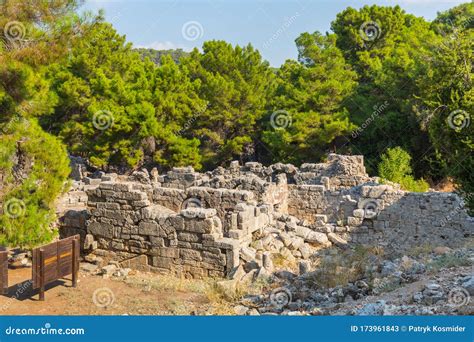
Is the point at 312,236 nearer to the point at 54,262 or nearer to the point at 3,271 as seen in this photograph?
the point at 54,262

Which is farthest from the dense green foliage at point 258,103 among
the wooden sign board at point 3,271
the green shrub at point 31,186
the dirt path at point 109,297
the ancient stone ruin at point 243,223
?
the wooden sign board at point 3,271

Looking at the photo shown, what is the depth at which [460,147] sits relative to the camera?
26.7 feet

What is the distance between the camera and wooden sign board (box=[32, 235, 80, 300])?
Result: 7465 millimetres

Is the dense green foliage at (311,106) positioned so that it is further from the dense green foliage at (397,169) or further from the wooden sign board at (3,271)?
the wooden sign board at (3,271)

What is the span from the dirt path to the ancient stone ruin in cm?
71

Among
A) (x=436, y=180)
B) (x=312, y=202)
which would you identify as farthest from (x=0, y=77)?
(x=436, y=180)

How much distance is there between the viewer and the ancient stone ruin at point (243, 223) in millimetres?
9016

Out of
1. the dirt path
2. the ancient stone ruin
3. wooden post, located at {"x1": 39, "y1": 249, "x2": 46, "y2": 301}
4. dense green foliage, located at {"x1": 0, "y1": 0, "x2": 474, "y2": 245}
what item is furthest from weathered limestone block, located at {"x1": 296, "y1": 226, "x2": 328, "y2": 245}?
dense green foliage, located at {"x1": 0, "y1": 0, "x2": 474, "y2": 245}

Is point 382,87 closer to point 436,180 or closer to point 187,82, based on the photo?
point 436,180

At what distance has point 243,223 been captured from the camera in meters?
9.88

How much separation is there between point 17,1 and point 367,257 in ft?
29.1

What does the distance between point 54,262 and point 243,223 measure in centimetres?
398

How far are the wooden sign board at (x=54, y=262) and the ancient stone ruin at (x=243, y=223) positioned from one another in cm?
167

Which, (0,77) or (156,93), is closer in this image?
(0,77)
